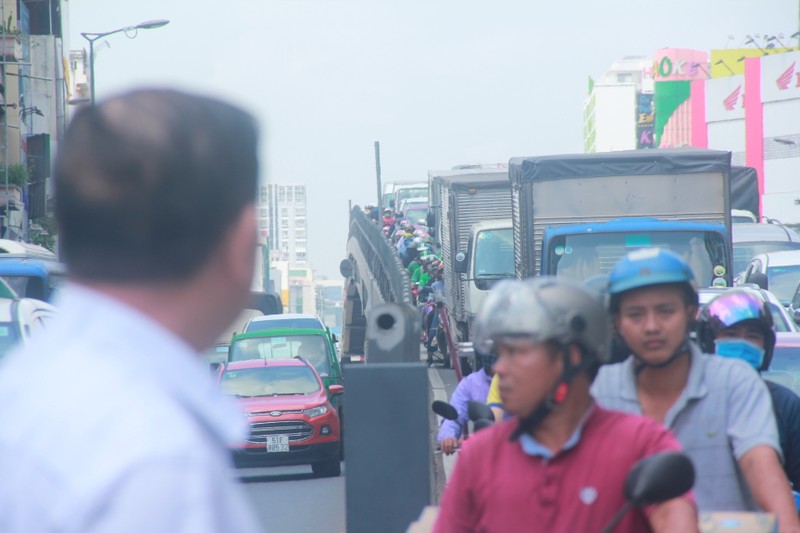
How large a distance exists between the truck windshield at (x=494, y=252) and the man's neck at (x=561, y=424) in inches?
797

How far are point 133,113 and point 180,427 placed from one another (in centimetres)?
39

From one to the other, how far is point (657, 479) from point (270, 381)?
16.1 m

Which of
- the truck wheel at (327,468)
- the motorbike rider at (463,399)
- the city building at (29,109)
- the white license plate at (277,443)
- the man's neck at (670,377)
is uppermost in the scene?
the city building at (29,109)

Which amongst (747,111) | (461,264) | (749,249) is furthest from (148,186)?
(747,111)

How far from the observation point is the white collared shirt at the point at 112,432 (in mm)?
1404

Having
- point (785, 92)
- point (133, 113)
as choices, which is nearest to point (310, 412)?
point (133, 113)

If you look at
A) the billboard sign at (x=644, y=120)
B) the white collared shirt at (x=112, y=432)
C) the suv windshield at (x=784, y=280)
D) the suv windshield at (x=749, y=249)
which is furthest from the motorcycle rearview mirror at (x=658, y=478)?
the billboard sign at (x=644, y=120)

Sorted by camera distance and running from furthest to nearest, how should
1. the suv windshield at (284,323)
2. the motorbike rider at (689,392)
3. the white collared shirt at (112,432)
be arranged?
the suv windshield at (284,323)
the motorbike rider at (689,392)
the white collared shirt at (112,432)

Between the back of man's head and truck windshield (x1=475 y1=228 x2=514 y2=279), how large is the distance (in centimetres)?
2171

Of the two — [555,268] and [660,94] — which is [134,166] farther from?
[660,94]

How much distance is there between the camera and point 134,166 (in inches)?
61.6

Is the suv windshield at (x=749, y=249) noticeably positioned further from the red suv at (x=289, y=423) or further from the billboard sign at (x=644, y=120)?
the billboard sign at (x=644, y=120)

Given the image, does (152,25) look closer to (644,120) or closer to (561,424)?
(561,424)

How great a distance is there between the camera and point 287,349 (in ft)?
75.5
